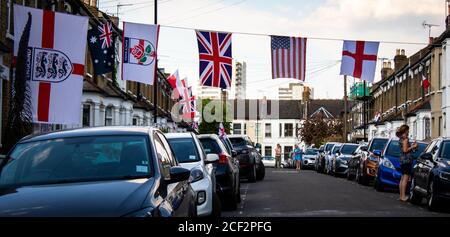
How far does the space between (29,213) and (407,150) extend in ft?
41.2

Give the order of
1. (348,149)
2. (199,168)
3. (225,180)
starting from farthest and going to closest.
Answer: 1. (348,149)
2. (225,180)
3. (199,168)

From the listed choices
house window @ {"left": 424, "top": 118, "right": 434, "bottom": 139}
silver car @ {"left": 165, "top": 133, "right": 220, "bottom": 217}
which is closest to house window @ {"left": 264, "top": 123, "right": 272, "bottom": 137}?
house window @ {"left": 424, "top": 118, "right": 434, "bottom": 139}

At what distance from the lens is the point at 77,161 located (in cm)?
696

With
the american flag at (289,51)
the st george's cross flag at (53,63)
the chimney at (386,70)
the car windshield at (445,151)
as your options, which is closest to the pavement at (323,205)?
the car windshield at (445,151)

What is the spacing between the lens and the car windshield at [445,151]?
14.6 m

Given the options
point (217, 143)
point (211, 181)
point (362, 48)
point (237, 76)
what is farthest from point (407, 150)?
point (237, 76)

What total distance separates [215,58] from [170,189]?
2006cm

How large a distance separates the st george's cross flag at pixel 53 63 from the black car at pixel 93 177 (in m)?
7.82

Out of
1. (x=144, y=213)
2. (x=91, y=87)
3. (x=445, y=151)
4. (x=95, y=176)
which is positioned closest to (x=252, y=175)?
(x=91, y=87)

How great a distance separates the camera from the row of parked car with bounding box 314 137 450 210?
13719mm

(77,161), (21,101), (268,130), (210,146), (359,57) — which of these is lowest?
(77,161)

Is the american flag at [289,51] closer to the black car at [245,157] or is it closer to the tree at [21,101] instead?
the black car at [245,157]

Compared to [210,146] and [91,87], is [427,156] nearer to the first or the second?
[210,146]
